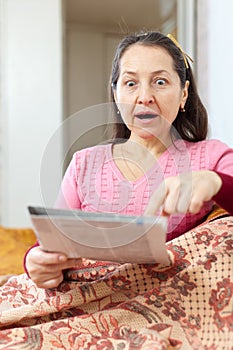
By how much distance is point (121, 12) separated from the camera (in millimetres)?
4539

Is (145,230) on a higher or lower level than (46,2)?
lower

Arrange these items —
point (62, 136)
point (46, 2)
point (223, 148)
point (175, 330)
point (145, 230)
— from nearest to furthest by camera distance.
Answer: point (145, 230) → point (175, 330) → point (62, 136) → point (223, 148) → point (46, 2)

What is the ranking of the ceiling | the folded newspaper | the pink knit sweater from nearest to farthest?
the folded newspaper
the pink knit sweater
the ceiling

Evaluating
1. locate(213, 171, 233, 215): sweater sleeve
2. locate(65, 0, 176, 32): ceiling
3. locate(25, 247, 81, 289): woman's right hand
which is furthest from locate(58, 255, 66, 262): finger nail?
locate(65, 0, 176, 32): ceiling

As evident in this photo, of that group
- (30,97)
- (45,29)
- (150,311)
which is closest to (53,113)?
(30,97)

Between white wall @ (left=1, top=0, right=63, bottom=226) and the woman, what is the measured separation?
2.29 metres

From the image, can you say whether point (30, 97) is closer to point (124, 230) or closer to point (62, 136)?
point (62, 136)

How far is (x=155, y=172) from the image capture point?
3.34 feet

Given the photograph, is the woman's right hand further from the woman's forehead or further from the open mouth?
the woman's forehead

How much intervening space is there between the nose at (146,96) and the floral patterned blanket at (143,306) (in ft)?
0.81

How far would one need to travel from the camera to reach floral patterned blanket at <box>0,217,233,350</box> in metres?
0.84

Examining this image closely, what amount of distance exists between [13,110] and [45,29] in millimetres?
516

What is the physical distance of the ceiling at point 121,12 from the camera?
4.27 m

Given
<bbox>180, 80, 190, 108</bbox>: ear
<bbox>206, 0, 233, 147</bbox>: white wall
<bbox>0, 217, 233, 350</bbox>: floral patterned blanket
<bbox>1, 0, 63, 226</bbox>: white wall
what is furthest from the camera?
<bbox>1, 0, 63, 226</bbox>: white wall
